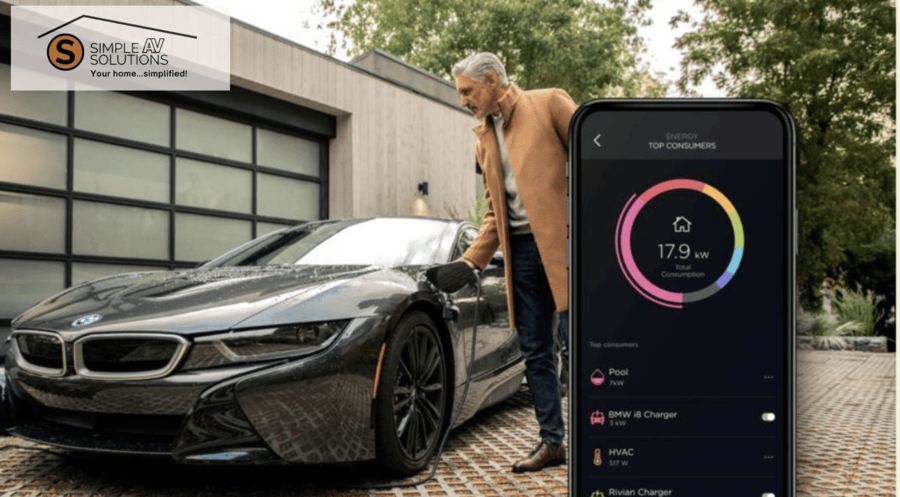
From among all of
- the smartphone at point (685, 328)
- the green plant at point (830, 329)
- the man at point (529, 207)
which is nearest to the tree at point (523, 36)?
the green plant at point (830, 329)

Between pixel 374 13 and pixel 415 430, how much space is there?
90.7ft

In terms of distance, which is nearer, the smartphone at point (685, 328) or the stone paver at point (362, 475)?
the smartphone at point (685, 328)

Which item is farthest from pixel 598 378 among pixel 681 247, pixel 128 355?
pixel 128 355

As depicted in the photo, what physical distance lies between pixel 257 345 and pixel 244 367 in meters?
0.09

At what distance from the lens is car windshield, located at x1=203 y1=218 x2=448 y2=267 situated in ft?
12.3

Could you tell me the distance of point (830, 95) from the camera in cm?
1298

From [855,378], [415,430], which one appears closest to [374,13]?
[855,378]

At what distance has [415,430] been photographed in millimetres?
3164

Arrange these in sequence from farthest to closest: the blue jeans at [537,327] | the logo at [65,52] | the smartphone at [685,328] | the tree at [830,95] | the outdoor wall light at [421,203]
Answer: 1. the outdoor wall light at [421,203]
2. the tree at [830,95]
3. the logo at [65,52]
4. the blue jeans at [537,327]
5. the smartphone at [685,328]

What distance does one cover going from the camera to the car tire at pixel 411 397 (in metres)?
2.93

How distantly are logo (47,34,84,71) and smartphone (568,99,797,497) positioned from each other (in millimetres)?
8505

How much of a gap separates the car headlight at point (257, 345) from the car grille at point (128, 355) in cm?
7

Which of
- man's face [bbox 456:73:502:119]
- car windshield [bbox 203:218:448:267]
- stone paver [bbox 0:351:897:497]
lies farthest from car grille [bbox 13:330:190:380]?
man's face [bbox 456:73:502:119]

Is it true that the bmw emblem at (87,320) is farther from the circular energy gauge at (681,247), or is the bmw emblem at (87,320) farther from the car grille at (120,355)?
the circular energy gauge at (681,247)
